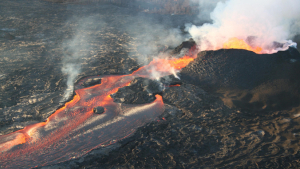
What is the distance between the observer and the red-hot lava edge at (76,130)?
6.70 m

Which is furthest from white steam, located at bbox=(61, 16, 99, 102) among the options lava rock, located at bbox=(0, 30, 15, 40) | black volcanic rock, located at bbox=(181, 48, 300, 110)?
black volcanic rock, located at bbox=(181, 48, 300, 110)

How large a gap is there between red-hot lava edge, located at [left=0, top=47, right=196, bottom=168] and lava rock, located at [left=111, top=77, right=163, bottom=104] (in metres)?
0.32

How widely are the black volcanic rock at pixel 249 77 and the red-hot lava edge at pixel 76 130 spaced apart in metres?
3.37

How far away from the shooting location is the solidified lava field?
6996 millimetres

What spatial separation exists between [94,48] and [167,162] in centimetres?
1336

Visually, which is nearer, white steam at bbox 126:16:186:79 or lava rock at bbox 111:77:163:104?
lava rock at bbox 111:77:163:104

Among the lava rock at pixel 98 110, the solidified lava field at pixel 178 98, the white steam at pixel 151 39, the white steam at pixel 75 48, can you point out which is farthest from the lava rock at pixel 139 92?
the white steam at pixel 75 48

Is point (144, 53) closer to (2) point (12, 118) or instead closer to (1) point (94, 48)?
(1) point (94, 48)

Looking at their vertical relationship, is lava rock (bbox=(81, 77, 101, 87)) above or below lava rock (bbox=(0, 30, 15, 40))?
below

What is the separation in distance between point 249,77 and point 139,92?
242 inches

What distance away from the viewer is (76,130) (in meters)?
7.85

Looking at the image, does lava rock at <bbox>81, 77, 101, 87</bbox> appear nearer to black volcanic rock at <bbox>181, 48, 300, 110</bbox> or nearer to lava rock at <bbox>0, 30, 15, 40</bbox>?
black volcanic rock at <bbox>181, 48, 300, 110</bbox>

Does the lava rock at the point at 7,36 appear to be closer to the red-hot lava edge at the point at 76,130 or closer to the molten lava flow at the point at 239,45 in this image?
the red-hot lava edge at the point at 76,130

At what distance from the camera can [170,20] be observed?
97.6 ft
